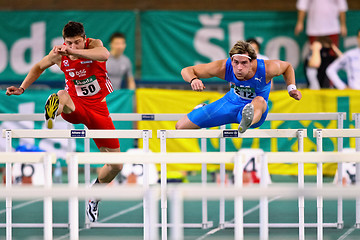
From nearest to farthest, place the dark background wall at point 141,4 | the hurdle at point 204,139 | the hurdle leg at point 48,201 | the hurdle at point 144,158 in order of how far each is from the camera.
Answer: the hurdle leg at point 48,201 < the hurdle at point 144,158 < the hurdle at point 204,139 < the dark background wall at point 141,4

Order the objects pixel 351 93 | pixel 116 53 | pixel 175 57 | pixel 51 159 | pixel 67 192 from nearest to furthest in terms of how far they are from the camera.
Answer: pixel 67 192 < pixel 51 159 < pixel 351 93 < pixel 116 53 < pixel 175 57

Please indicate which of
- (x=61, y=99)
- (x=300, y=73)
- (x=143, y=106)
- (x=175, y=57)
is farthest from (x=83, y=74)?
(x=300, y=73)

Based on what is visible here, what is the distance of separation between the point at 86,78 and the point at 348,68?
673 centimetres

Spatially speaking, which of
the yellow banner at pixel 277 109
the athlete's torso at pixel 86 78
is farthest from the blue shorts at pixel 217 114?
the yellow banner at pixel 277 109

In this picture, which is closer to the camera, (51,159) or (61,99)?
(51,159)

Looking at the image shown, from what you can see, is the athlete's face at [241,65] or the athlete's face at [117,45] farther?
the athlete's face at [117,45]

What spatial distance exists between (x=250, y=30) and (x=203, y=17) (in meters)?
1.03

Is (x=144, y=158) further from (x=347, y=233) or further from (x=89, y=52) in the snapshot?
(x=347, y=233)

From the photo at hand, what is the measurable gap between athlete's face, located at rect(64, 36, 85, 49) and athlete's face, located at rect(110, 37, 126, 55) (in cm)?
530

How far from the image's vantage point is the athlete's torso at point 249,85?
7.72m

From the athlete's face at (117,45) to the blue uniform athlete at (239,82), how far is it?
5.21 metres

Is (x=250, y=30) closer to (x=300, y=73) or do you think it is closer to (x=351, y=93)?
(x=300, y=73)

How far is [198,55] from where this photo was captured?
14.4 m

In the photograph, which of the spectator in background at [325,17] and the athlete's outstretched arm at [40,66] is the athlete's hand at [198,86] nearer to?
the athlete's outstretched arm at [40,66]
